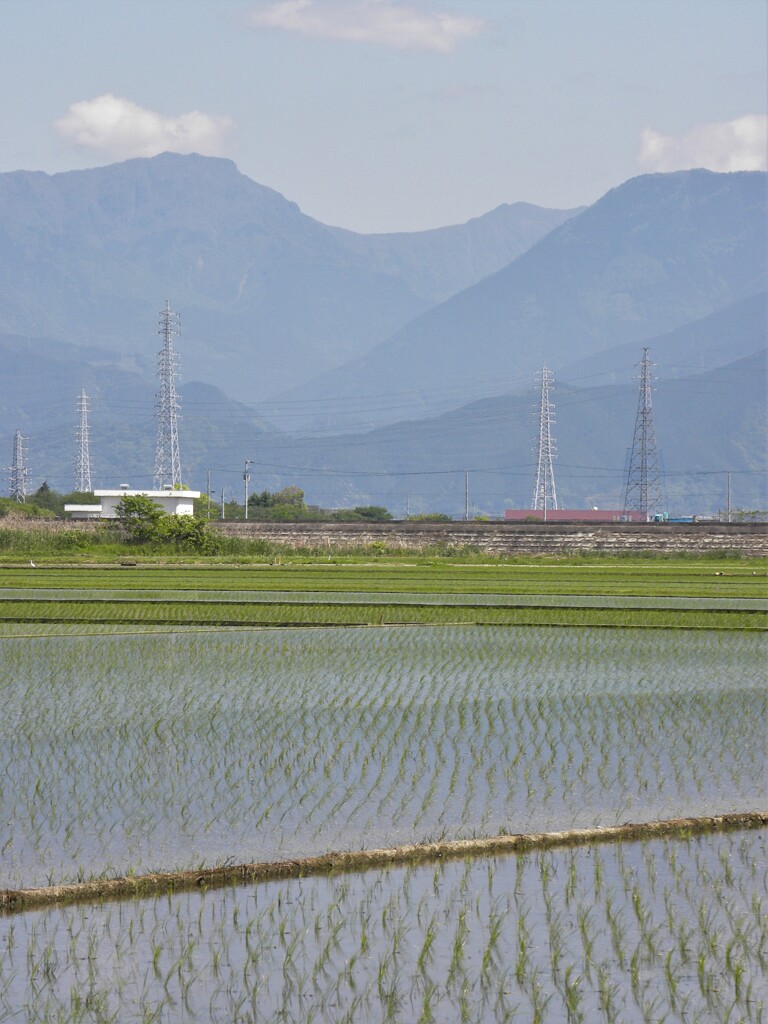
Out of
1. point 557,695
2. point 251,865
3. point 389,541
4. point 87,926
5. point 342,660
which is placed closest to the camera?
point 87,926

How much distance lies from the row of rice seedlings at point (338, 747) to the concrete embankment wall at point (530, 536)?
44387 millimetres

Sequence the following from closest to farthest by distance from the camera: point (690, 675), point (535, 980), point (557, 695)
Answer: point (535, 980), point (557, 695), point (690, 675)

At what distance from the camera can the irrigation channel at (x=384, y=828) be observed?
845 centimetres

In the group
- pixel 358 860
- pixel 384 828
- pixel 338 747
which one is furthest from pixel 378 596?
pixel 358 860

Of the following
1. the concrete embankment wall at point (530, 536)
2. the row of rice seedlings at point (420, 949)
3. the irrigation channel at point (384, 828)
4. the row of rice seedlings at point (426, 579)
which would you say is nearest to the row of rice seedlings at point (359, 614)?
the irrigation channel at point (384, 828)

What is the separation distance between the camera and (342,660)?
77.5 ft

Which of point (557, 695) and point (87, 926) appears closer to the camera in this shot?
point (87, 926)

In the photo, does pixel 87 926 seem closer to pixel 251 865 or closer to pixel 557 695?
pixel 251 865

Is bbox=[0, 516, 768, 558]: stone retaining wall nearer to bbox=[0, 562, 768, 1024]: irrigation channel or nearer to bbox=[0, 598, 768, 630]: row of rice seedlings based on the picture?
bbox=[0, 598, 768, 630]: row of rice seedlings

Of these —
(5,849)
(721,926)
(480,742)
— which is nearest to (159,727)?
(480,742)

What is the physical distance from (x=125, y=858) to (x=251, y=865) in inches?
38.8

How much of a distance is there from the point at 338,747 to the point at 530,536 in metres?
55.3

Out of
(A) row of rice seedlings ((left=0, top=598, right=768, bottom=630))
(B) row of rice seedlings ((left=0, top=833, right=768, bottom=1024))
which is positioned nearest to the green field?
(A) row of rice seedlings ((left=0, top=598, right=768, bottom=630))

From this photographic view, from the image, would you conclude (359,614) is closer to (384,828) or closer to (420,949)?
(384,828)
